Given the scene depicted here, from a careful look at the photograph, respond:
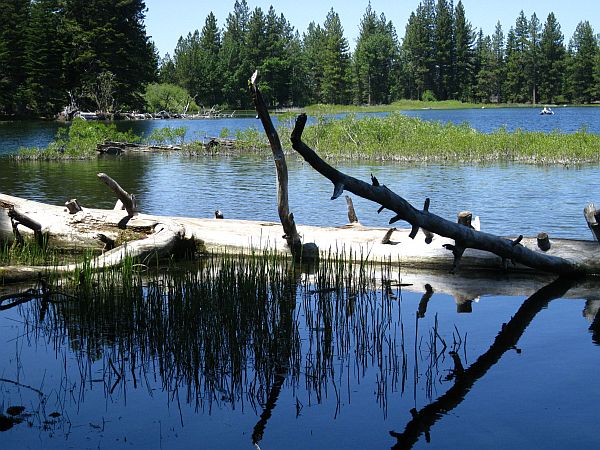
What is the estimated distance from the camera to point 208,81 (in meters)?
112

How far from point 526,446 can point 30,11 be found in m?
82.6

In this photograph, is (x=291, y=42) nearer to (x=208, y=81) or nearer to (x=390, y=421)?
(x=208, y=81)

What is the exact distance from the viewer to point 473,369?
679 cm

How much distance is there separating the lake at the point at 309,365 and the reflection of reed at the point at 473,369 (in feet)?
0.05

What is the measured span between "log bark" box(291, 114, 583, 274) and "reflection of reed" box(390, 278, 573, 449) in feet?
1.09

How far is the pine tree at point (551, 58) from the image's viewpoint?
112688mm

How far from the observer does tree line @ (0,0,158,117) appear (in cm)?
7512

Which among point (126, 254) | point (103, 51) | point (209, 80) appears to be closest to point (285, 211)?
point (126, 254)

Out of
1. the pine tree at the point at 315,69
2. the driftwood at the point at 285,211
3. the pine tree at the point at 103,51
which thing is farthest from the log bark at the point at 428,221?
the pine tree at the point at 315,69

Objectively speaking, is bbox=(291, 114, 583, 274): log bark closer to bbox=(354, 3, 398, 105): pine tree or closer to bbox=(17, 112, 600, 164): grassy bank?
bbox=(17, 112, 600, 164): grassy bank

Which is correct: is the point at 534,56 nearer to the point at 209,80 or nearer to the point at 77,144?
the point at 209,80

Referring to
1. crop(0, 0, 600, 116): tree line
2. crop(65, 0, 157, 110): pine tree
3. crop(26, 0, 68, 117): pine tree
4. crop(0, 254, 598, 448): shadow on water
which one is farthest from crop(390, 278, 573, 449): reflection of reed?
crop(0, 0, 600, 116): tree line

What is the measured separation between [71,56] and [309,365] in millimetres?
77726

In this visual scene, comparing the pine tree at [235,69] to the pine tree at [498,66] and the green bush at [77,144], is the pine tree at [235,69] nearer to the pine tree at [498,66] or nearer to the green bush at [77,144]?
the pine tree at [498,66]
